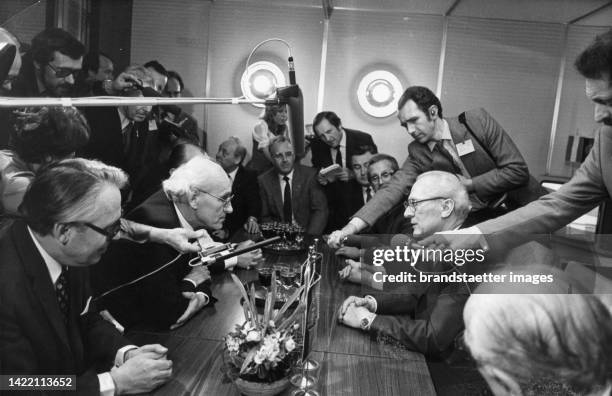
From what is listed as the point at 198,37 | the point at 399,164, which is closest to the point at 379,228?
the point at 399,164

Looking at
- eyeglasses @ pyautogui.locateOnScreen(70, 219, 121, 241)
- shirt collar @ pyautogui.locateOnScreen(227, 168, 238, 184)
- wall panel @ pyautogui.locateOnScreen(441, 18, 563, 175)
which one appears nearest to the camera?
eyeglasses @ pyautogui.locateOnScreen(70, 219, 121, 241)

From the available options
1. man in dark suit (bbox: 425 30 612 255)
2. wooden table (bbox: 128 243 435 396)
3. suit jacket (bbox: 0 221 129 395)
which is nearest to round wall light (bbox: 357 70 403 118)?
man in dark suit (bbox: 425 30 612 255)

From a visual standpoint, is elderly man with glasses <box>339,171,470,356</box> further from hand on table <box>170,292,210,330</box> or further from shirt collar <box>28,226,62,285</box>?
shirt collar <box>28,226,62,285</box>

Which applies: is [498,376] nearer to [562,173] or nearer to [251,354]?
[251,354]

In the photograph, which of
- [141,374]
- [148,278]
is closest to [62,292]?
[141,374]

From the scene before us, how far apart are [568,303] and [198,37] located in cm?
160

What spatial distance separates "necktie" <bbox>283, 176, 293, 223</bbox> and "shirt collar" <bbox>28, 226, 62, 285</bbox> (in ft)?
3.42

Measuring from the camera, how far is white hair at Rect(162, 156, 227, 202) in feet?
5.91

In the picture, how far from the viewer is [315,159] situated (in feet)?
6.70

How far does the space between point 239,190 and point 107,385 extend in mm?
1016

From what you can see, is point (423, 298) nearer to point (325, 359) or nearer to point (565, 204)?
point (325, 359)

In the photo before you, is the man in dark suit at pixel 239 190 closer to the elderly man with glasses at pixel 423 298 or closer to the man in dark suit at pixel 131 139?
the man in dark suit at pixel 131 139

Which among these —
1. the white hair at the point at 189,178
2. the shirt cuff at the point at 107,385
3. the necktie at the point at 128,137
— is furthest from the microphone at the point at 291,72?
the shirt cuff at the point at 107,385

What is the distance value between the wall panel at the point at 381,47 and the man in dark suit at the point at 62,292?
3.48ft
